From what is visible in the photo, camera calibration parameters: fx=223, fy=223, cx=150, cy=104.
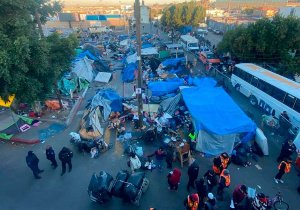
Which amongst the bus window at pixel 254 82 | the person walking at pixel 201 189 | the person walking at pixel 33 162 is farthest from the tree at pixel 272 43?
the person walking at pixel 33 162

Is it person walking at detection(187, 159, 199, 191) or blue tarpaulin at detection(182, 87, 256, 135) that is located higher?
blue tarpaulin at detection(182, 87, 256, 135)

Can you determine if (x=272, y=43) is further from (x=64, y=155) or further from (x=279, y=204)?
(x=64, y=155)

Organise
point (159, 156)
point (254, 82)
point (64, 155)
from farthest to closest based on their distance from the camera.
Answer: point (254, 82)
point (159, 156)
point (64, 155)

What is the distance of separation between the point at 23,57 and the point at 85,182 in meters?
6.80

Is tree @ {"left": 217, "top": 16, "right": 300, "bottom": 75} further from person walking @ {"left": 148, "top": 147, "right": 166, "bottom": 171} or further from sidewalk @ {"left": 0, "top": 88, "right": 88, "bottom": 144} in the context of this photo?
sidewalk @ {"left": 0, "top": 88, "right": 88, "bottom": 144}

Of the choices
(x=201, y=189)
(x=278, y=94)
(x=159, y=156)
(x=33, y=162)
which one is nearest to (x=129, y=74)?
(x=278, y=94)

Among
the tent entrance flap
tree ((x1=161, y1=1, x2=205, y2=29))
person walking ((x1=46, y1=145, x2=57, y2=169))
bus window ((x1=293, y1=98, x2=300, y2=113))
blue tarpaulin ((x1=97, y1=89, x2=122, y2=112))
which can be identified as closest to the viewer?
person walking ((x1=46, y1=145, x2=57, y2=169))

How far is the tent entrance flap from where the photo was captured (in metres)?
10.6

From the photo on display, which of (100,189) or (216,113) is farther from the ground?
(216,113)

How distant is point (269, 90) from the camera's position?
1533 centimetres

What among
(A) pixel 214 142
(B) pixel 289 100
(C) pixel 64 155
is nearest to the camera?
(C) pixel 64 155

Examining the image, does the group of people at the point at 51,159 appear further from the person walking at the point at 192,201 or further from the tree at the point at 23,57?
the person walking at the point at 192,201

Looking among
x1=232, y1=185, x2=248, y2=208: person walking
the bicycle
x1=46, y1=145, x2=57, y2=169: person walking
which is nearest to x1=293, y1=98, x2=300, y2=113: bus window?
the bicycle

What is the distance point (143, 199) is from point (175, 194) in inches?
51.4
